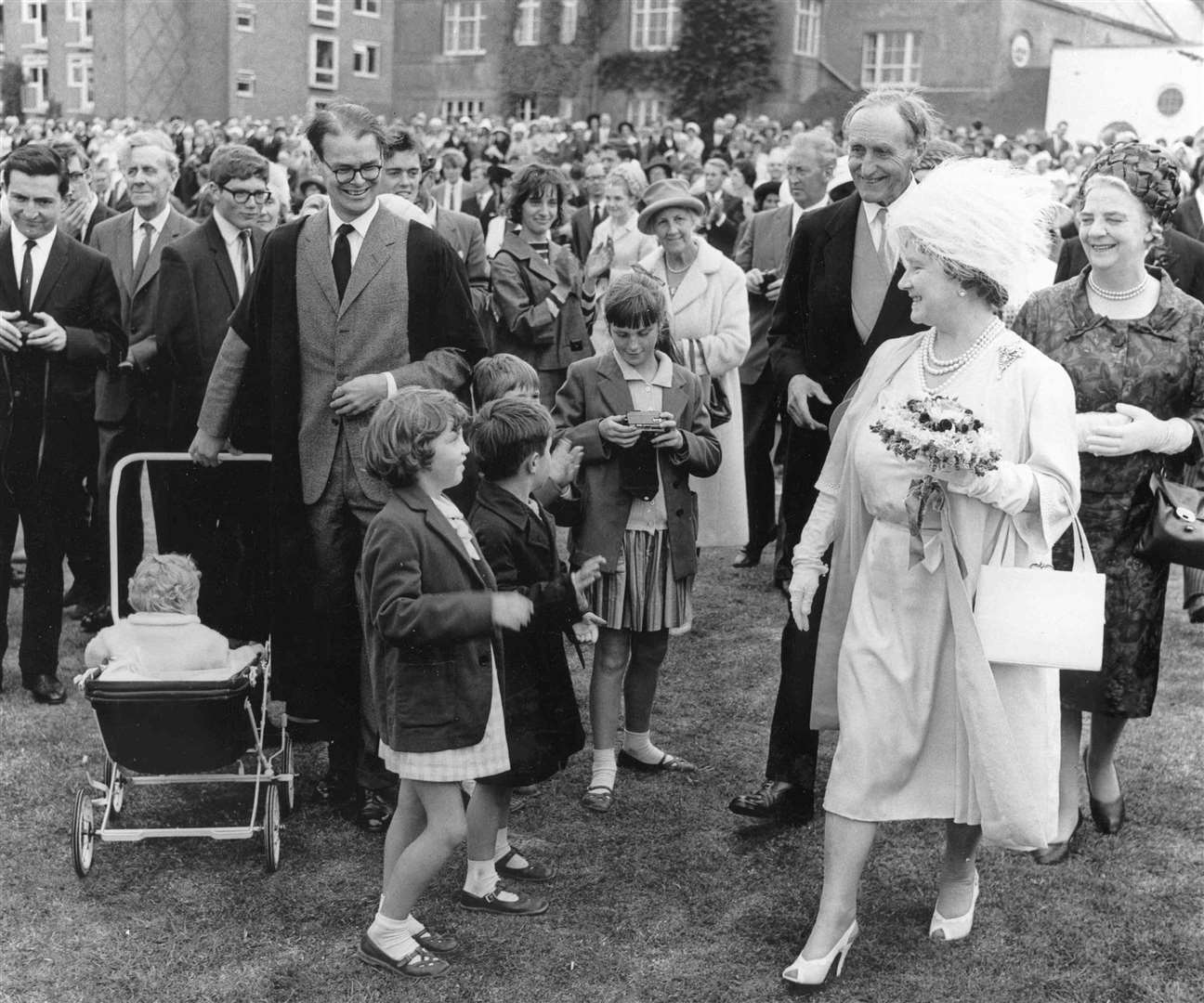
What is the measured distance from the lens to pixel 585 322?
28.3ft

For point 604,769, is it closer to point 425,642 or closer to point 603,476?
point 603,476

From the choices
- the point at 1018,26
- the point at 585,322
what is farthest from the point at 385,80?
the point at 585,322

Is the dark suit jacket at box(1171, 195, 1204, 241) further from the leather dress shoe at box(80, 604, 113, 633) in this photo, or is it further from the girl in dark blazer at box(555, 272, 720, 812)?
the leather dress shoe at box(80, 604, 113, 633)

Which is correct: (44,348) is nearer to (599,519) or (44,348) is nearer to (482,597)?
(599,519)

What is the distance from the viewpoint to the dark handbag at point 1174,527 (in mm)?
4539

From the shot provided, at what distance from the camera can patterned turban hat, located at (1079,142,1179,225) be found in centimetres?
459

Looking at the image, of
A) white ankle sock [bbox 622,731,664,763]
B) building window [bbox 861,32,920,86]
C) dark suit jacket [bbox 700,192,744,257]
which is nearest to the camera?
white ankle sock [bbox 622,731,664,763]

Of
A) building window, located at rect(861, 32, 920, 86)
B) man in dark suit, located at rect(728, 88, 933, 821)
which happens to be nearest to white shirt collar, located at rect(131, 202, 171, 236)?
man in dark suit, located at rect(728, 88, 933, 821)

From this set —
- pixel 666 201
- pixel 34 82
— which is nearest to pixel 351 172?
pixel 666 201

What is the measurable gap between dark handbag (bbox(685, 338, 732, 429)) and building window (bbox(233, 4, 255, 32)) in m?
44.3

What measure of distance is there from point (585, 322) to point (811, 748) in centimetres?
418

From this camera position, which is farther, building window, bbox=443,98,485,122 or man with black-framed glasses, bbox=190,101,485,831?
building window, bbox=443,98,485,122

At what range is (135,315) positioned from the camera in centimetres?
749

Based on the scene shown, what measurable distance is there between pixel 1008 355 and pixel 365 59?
168 ft
